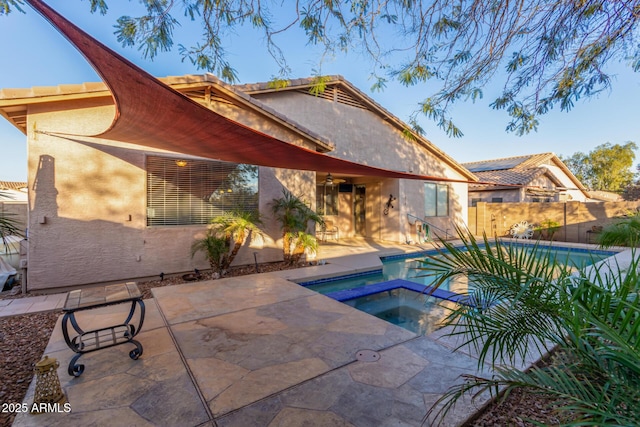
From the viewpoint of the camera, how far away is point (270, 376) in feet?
9.73

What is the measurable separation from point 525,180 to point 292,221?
1739cm

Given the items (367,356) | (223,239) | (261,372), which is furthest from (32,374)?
(223,239)

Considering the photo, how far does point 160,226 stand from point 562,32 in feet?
28.2

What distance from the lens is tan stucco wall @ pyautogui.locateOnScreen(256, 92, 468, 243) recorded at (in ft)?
37.0

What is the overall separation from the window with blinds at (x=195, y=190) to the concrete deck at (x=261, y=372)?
287 cm

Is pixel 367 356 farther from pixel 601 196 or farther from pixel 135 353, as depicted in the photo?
pixel 601 196

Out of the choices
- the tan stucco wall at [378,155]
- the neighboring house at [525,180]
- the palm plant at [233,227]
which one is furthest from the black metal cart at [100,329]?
the neighboring house at [525,180]

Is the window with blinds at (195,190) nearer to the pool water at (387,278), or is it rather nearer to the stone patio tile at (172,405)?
the pool water at (387,278)

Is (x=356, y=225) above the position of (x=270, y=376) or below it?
above

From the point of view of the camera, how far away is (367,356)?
11.0 feet

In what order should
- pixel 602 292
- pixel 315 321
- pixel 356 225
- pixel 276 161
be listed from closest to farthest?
pixel 602 292 → pixel 315 321 → pixel 276 161 → pixel 356 225

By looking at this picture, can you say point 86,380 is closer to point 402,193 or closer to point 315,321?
point 315,321

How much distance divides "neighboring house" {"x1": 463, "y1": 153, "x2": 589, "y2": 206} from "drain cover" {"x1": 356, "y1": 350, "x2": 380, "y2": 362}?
16.3 metres

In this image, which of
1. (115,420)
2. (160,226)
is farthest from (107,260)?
(115,420)
